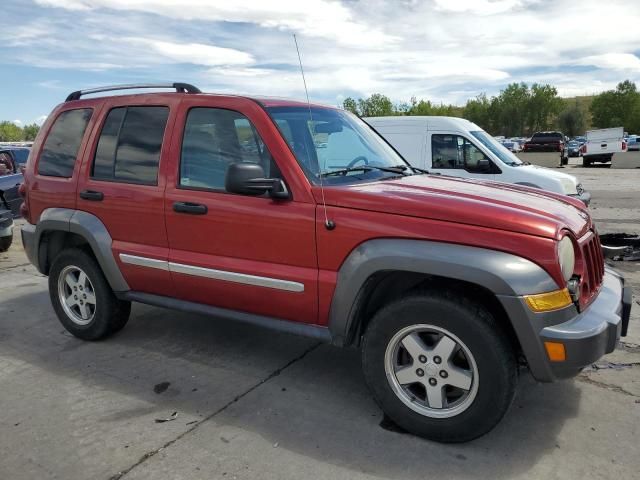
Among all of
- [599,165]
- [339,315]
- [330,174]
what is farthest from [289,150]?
[599,165]

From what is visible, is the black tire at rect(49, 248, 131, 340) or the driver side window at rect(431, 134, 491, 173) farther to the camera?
the driver side window at rect(431, 134, 491, 173)

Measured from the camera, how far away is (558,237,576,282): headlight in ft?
8.84

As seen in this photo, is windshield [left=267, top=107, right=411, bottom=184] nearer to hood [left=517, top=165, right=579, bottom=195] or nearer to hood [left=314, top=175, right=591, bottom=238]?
hood [left=314, top=175, right=591, bottom=238]

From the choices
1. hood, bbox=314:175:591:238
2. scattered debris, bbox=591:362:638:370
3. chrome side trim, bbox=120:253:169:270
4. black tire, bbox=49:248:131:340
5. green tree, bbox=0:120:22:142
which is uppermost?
green tree, bbox=0:120:22:142

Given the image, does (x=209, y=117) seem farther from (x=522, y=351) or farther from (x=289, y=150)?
(x=522, y=351)

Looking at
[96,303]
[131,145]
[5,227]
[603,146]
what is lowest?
[96,303]

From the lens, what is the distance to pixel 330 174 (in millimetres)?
3426

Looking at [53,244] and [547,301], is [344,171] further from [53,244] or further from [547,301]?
[53,244]

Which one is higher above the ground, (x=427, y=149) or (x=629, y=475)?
(x=427, y=149)

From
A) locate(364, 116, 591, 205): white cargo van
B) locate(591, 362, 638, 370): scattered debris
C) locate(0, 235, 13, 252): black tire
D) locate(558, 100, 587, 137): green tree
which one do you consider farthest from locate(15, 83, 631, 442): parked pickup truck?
locate(558, 100, 587, 137): green tree

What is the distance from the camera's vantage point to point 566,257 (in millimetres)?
2754

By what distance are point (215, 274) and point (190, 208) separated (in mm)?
468

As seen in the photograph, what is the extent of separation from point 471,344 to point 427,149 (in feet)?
23.5

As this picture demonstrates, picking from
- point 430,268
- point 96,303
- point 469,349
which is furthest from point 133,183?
point 469,349
